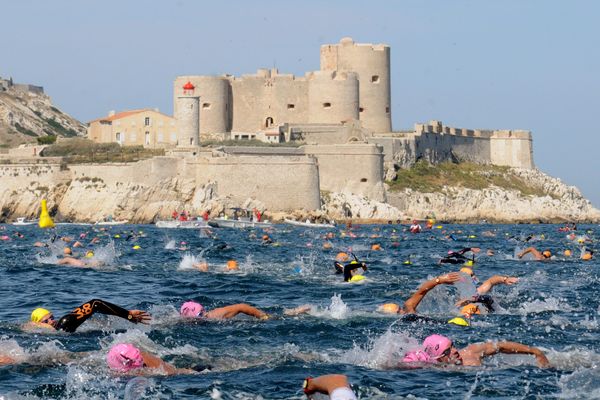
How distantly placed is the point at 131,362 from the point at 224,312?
5483mm

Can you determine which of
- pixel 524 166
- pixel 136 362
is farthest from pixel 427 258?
pixel 524 166

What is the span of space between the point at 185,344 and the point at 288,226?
189 ft

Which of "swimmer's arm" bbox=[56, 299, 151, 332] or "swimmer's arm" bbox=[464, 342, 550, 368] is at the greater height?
"swimmer's arm" bbox=[56, 299, 151, 332]

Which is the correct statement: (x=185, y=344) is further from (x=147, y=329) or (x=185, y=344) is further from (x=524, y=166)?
(x=524, y=166)

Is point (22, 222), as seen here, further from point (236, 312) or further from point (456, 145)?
point (236, 312)

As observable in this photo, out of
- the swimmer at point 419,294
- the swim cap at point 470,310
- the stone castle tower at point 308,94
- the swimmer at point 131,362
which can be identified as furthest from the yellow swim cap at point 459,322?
the stone castle tower at point 308,94

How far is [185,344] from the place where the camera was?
18125mm

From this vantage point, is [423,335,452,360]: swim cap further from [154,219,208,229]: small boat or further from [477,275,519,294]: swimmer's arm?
[154,219,208,229]: small boat

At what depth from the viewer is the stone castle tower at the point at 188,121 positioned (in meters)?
88.9

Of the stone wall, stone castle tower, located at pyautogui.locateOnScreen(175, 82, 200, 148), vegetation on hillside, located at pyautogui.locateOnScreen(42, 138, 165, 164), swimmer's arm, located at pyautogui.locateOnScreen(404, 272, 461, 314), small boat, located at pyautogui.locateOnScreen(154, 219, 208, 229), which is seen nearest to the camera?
swimmer's arm, located at pyautogui.locateOnScreen(404, 272, 461, 314)

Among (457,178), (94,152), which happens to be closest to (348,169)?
(457,178)

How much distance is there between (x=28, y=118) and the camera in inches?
5226

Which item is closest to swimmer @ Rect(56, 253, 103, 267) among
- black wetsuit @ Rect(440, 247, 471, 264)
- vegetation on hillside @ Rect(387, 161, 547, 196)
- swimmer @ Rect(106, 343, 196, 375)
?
black wetsuit @ Rect(440, 247, 471, 264)

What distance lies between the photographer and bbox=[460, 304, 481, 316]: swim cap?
21344 mm
